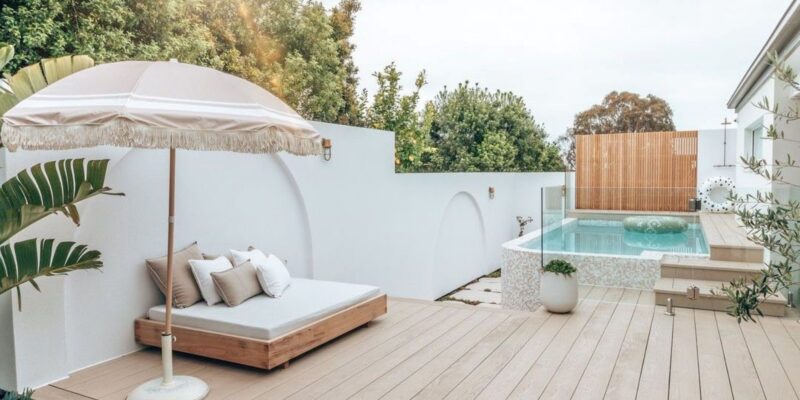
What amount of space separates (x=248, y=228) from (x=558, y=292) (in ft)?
10.5

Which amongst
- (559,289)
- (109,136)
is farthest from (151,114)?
(559,289)

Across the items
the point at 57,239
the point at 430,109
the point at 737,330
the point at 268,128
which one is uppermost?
the point at 430,109

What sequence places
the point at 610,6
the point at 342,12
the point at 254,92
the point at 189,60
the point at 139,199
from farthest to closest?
the point at 342,12 < the point at 610,6 < the point at 189,60 < the point at 139,199 < the point at 254,92

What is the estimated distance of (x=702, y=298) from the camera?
18.4 ft

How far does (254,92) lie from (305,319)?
1.80 m

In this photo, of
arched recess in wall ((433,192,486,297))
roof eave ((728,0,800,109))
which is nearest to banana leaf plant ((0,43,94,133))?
roof eave ((728,0,800,109))

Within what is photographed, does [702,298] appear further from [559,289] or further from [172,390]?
[172,390]

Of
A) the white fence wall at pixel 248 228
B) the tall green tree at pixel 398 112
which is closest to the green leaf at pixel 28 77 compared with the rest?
the white fence wall at pixel 248 228

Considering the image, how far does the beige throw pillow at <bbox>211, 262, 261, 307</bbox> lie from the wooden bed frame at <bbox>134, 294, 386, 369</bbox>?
0.38 metres

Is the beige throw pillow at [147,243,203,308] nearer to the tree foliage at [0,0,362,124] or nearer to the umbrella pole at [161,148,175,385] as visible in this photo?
the umbrella pole at [161,148,175,385]

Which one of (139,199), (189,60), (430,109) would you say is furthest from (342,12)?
(139,199)

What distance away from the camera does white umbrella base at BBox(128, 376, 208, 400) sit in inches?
128

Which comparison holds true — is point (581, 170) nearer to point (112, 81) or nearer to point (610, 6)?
point (610, 6)

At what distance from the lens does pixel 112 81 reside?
2.88m
